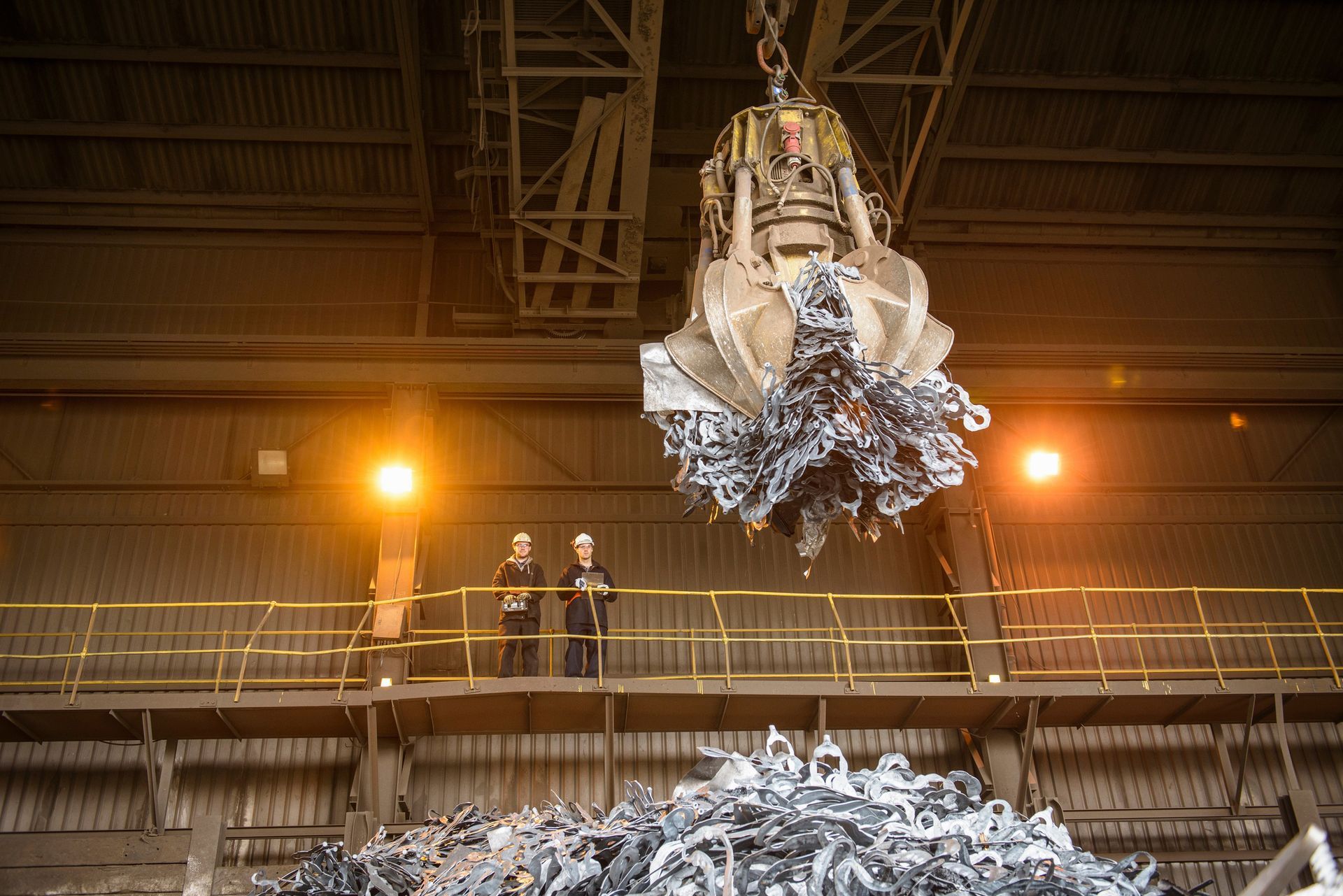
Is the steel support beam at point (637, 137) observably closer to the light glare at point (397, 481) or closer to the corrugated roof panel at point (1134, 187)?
the light glare at point (397, 481)

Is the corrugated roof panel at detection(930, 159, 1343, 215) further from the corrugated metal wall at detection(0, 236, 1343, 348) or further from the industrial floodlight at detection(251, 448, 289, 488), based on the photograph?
the industrial floodlight at detection(251, 448, 289, 488)

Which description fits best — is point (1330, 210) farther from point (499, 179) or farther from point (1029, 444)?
point (499, 179)

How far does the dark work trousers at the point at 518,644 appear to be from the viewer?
43.0 feet

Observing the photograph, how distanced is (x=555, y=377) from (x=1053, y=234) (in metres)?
9.56

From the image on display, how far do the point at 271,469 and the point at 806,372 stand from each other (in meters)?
11.5

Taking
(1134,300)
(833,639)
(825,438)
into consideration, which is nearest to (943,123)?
(1134,300)

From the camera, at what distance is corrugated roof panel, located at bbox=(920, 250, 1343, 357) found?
18656 mm

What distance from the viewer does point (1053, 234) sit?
19312 millimetres

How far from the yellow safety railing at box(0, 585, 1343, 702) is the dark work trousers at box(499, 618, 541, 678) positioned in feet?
5.73

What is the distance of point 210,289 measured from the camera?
17797 mm

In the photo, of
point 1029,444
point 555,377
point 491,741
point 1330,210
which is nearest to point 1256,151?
point 1330,210

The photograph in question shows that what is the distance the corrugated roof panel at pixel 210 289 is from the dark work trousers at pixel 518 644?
6.49 meters

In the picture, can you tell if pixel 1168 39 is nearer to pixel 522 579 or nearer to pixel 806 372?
pixel 522 579

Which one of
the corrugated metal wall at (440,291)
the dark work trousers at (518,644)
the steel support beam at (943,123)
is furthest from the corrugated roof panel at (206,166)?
the dark work trousers at (518,644)
